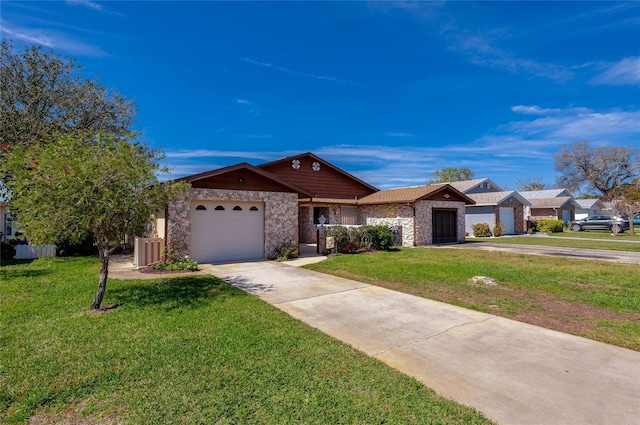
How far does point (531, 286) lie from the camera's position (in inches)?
327


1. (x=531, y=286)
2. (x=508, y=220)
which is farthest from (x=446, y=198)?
(x=531, y=286)

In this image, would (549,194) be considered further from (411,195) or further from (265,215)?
(265,215)

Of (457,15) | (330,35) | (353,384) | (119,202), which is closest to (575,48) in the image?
(457,15)

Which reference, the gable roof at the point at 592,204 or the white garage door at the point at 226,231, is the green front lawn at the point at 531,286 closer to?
the white garage door at the point at 226,231

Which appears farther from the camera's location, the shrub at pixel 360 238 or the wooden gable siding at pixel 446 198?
the wooden gable siding at pixel 446 198

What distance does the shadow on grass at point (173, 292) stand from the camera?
6.58 metres

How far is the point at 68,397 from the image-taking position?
321 centimetres

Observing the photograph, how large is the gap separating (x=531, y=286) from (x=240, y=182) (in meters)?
10.4

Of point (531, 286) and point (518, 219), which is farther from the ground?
point (518, 219)

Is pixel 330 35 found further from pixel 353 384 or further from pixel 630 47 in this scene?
pixel 353 384

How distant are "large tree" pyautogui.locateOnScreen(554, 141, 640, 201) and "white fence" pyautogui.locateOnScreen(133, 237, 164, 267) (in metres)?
55.4

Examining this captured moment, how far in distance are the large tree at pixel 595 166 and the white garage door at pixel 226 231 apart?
169ft

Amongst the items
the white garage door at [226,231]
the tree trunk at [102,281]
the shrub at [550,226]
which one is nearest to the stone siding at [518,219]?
the shrub at [550,226]

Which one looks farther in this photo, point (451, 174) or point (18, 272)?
point (451, 174)
